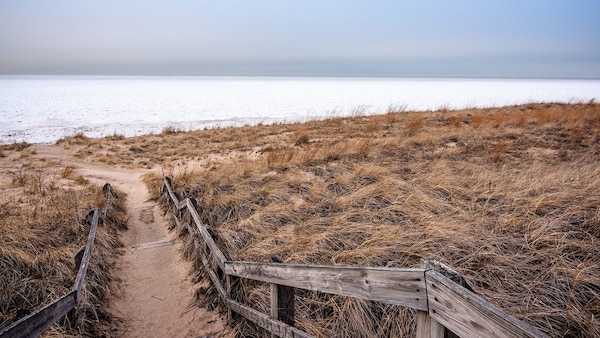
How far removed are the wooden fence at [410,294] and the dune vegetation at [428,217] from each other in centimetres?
45

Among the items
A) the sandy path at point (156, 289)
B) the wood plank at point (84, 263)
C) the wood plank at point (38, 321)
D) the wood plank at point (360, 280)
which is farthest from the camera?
the sandy path at point (156, 289)

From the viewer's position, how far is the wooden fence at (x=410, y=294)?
1.48 meters

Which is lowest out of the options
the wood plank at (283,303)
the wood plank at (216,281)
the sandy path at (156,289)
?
the sandy path at (156,289)

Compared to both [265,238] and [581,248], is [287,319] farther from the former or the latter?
[581,248]

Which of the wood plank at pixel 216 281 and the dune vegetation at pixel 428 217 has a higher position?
the dune vegetation at pixel 428 217

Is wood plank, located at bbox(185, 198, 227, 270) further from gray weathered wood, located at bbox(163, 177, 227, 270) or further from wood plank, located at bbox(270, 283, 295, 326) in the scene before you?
wood plank, located at bbox(270, 283, 295, 326)

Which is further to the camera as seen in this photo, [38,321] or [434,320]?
[38,321]

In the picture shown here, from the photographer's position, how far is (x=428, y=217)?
4.78m

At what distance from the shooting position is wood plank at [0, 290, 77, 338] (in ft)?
7.92

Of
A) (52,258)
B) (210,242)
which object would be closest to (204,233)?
(210,242)

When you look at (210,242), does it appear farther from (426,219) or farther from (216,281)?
(426,219)

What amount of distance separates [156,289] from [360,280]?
3.95 m

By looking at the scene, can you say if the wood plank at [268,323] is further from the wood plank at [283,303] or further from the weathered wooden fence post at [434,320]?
the weathered wooden fence post at [434,320]

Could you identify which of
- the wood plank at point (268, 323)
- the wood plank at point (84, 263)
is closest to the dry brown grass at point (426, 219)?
the wood plank at point (268, 323)
